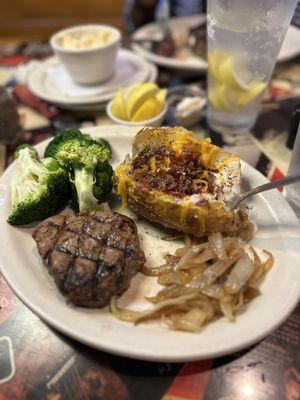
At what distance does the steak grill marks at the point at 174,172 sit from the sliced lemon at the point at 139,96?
0.63 m

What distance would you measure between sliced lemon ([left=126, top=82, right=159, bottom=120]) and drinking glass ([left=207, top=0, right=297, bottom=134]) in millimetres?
431

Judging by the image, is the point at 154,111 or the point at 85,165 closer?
the point at 85,165

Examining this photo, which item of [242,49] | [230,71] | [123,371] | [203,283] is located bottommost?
[123,371]

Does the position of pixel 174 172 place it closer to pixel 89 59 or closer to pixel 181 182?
pixel 181 182

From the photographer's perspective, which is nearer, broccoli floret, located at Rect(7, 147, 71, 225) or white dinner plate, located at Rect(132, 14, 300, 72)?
broccoli floret, located at Rect(7, 147, 71, 225)

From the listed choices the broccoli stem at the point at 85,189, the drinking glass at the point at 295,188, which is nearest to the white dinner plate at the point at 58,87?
the broccoli stem at the point at 85,189

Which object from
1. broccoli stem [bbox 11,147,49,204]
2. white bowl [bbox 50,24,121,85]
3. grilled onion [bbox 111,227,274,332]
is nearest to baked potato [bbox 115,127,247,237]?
grilled onion [bbox 111,227,274,332]

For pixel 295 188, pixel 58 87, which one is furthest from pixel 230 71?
pixel 58 87

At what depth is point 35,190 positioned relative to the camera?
187 cm

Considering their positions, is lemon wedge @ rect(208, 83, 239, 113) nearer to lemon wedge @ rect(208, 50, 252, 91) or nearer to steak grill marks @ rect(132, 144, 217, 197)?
lemon wedge @ rect(208, 50, 252, 91)

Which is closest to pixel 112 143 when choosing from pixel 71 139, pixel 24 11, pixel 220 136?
pixel 71 139

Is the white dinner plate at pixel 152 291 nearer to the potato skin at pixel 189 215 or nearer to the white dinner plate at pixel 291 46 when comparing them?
the potato skin at pixel 189 215

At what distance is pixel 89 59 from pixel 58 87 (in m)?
0.36

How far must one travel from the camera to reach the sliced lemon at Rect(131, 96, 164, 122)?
245cm
